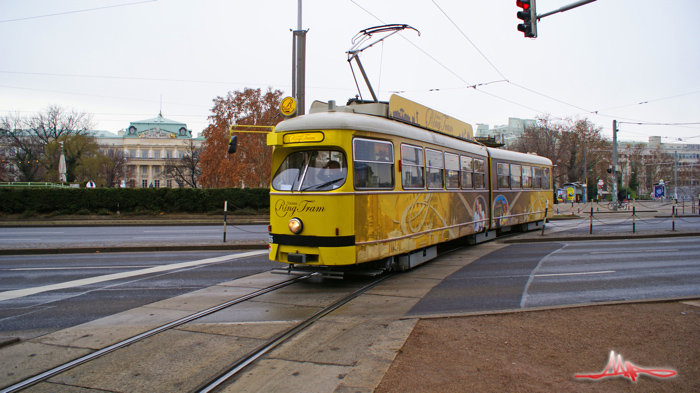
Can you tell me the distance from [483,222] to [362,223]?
7872mm

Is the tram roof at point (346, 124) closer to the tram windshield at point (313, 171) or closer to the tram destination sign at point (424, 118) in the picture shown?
the tram destination sign at point (424, 118)

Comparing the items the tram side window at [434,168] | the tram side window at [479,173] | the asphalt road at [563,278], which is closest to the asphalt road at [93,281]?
the tram side window at [434,168]

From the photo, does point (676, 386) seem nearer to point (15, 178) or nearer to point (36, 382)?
point (36, 382)

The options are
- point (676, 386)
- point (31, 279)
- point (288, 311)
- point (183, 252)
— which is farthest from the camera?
point (183, 252)

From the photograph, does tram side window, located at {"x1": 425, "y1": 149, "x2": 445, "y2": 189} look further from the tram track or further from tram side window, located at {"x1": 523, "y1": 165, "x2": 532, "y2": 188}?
tram side window, located at {"x1": 523, "y1": 165, "x2": 532, "y2": 188}

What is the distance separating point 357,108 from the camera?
1003 cm

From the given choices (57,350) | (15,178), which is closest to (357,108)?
(57,350)

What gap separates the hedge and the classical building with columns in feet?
221

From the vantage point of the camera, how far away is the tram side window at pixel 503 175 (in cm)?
1633

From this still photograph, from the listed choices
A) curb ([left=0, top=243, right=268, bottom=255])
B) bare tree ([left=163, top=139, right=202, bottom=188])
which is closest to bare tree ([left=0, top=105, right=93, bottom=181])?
bare tree ([left=163, top=139, right=202, bottom=188])

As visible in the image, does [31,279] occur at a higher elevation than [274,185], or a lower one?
lower

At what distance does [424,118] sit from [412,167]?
81.1 inches

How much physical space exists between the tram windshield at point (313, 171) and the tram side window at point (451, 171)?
180 inches

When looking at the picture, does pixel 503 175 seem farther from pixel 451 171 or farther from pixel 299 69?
pixel 299 69
